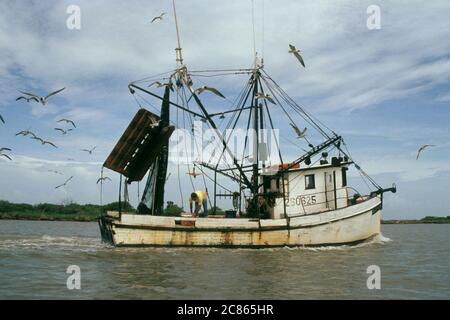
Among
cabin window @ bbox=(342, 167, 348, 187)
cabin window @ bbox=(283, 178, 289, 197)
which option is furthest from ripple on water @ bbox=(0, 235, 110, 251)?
cabin window @ bbox=(342, 167, 348, 187)

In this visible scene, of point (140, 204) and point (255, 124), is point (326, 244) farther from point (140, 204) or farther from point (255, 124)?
point (140, 204)

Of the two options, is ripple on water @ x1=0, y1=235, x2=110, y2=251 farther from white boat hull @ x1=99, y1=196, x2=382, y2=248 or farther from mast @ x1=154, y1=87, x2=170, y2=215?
mast @ x1=154, y1=87, x2=170, y2=215

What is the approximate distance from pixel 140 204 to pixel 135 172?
1.61 meters

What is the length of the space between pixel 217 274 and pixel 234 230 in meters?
6.60

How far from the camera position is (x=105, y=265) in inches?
512

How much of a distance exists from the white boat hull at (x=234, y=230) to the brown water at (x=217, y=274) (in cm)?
63

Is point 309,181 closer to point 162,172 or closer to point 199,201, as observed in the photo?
point 199,201

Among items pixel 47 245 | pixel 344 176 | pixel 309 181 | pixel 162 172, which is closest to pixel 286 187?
pixel 309 181

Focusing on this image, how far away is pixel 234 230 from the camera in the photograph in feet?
59.8

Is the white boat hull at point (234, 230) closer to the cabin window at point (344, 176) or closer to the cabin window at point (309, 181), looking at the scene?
the cabin window at point (344, 176)

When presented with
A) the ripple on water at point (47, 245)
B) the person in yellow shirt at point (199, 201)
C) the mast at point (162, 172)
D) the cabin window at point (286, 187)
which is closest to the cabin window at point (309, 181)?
the cabin window at point (286, 187)

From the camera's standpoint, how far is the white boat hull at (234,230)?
57.4 ft

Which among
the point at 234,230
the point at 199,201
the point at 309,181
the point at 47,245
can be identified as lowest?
the point at 47,245
